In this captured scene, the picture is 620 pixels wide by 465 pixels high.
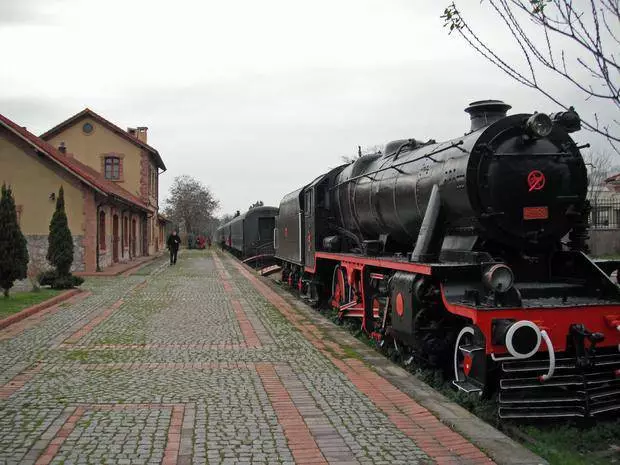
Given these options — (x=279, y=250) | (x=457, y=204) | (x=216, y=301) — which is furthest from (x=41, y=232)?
(x=457, y=204)

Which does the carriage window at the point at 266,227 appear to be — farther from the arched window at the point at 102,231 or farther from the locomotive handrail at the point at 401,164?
the locomotive handrail at the point at 401,164

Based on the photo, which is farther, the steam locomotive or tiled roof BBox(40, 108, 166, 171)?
tiled roof BBox(40, 108, 166, 171)

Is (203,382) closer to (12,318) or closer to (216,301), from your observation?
(12,318)

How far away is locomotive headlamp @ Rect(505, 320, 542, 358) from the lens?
16.4 feet

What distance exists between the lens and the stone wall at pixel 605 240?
2556 cm

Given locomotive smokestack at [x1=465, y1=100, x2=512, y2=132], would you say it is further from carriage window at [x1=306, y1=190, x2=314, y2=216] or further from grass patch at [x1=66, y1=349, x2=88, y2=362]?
carriage window at [x1=306, y1=190, x2=314, y2=216]

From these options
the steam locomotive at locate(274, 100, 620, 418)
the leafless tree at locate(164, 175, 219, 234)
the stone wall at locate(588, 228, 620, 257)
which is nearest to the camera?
the steam locomotive at locate(274, 100, 620, 418)

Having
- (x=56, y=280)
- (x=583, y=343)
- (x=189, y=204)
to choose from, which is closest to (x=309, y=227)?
(x=56, y=280)

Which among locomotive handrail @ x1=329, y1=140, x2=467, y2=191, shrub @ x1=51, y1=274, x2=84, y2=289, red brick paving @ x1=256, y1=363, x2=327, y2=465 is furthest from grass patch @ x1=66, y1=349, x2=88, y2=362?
shrub @ x1=51, y1=274, x2=84, y2=289

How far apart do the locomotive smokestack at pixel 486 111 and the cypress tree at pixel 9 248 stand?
9995 millimetres

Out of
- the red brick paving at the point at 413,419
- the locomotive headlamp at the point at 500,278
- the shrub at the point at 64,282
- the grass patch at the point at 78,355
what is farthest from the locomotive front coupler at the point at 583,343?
the shrub at the point at 64,282

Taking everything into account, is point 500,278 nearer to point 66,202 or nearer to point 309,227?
point 309,227

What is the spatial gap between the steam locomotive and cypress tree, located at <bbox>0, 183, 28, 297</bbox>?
8.25 m

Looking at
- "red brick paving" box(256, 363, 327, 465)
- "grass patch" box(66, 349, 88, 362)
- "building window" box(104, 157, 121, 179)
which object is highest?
"building window" box(104, 157, 121, 179)
